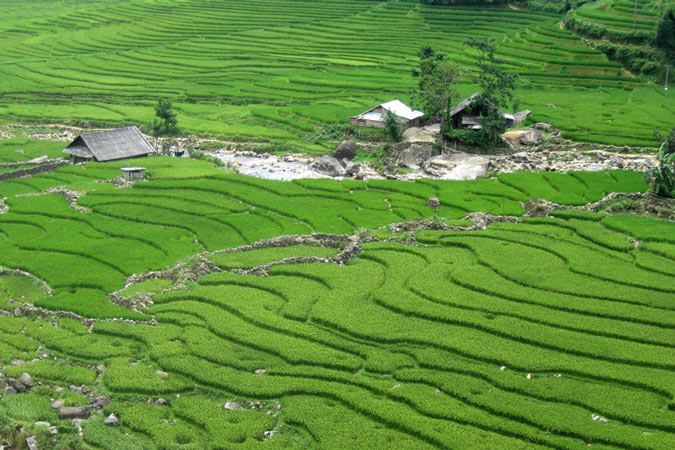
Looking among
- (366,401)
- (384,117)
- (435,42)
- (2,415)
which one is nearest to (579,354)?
(366,401)

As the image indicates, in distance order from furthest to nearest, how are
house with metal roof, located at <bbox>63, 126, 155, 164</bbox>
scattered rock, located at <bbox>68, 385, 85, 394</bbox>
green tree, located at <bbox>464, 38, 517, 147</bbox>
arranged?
1. green tree, located at <bbox>464, 38, 517, 147</bbox>
2. house with metal roof, located at <bbox>63, 126, 155, 164</bbox>
3. scattered rock, located at <bbox>68, 385, 85, 394</bbox>

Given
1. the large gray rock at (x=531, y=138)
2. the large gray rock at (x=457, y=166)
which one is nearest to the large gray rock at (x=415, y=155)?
the large gray rock at (x=457, y=166)

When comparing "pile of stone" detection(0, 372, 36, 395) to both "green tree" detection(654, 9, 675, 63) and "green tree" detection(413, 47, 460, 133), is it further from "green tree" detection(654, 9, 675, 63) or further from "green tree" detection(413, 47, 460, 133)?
"green tree" detection(654, 9, 675, 63)

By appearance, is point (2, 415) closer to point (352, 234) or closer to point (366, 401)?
point (366, 401)

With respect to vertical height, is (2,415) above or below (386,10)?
below

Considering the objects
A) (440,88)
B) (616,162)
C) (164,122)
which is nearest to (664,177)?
(616,162)

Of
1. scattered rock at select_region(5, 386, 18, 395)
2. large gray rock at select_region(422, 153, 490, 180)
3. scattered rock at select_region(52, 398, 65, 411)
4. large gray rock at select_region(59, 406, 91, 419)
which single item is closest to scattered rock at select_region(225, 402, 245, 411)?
large gray rock at select_region(59, 406, 91, 419)
